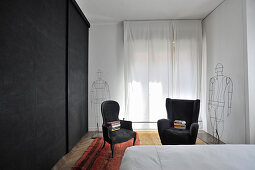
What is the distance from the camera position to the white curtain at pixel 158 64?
13.1 ft

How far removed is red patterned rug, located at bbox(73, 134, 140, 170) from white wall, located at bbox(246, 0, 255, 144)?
225 centimetres

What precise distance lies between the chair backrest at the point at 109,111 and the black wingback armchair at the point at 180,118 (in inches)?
36.8

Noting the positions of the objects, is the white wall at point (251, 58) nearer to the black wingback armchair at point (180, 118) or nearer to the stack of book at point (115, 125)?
the black wingback armchair at point (180, 118)

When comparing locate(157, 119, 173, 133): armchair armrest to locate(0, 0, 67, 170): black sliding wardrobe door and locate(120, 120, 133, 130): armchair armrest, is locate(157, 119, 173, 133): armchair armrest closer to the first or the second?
locate(120, 120, 133, 130): armchair armrest

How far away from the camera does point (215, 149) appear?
4.50ft

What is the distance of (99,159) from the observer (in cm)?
245

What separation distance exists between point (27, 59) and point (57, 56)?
30.9 inches

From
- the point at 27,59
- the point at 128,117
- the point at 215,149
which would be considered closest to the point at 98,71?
the point at 128,117

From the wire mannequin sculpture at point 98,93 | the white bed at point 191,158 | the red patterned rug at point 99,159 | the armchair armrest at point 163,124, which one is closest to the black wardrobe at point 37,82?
the red patterned rug at point 99,159

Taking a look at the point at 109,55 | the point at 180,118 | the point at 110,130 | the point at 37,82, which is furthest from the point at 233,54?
the point at 37,82

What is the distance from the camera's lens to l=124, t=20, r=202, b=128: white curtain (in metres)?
3.98

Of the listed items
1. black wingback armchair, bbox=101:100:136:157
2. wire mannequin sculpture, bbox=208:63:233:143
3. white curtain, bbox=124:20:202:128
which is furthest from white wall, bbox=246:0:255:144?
black wingback armchair, bbox=101:100:136:157

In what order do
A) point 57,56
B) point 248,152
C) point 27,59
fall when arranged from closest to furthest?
point 248,152 → point 27,59 → point 57,56

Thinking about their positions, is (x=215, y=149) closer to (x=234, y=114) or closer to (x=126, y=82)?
(x=234, y=114)
